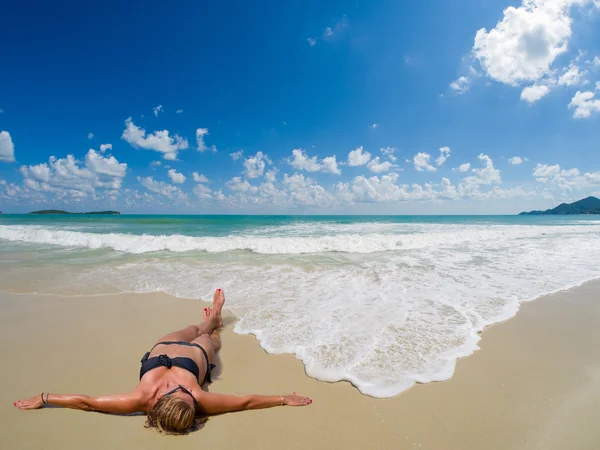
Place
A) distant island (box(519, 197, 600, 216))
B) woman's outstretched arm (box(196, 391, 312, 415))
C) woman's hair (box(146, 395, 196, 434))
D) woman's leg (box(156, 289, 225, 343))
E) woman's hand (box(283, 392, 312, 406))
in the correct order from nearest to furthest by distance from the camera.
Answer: woman's hair (box(146, 395, 196, 434)), woman's outstretched arm (box(196, 391, 312, 415)), woman's hand (box(283, 392, 312, 406)), woman's leg (box(156, 289, 225, 343)), distant island (box(519, 197, 600, 216))

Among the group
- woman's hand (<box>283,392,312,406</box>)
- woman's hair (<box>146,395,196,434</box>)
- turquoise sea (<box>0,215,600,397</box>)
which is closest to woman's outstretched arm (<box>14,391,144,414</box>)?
woman's hair (<box>146,395,196,434</box>)

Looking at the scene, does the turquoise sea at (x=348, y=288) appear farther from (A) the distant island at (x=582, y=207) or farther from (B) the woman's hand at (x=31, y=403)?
(A) the distant island at (x=582, y=207)

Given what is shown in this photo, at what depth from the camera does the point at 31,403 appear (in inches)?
105

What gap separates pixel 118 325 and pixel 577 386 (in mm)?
6399

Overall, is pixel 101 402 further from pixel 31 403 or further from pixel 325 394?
pixel 325 394

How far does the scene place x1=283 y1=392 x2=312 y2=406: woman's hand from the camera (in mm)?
2725

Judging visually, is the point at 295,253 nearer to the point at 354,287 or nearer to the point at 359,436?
the point at 354,287

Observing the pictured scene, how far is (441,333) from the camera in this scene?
4238 mm

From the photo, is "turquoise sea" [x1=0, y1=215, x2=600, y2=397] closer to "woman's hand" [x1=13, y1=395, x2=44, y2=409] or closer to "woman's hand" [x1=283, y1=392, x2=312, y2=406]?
"woman's hand" [x1=283, y1=392, x2=312, y2=406]

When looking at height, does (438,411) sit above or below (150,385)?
below

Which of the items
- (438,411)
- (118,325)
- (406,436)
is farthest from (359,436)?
(118,325)

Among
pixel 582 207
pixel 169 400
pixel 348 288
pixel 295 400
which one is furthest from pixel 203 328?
pixel 582 207

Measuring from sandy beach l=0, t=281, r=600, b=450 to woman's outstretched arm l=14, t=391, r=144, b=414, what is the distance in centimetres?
7

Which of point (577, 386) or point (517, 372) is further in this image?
point (517, 372)
